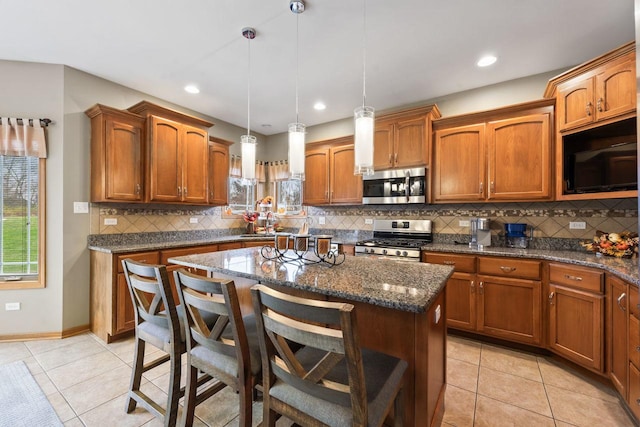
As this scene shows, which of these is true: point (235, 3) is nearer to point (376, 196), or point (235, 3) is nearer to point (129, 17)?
point (129, 17)

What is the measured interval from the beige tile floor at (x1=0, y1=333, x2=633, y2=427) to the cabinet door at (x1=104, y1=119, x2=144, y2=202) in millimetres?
1544

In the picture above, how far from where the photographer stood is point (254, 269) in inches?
67.7

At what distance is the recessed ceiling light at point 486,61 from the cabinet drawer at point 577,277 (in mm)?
1990

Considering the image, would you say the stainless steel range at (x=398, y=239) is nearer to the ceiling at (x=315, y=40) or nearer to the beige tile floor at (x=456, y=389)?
the beige tile floor at (x=456, y=389)

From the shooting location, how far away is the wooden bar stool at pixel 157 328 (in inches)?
57.8

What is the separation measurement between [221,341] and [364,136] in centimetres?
141

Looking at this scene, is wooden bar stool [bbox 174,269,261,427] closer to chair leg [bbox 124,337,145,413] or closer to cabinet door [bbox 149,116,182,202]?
chair leg [bbox 124,337,145,413]

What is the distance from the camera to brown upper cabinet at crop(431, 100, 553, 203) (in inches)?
109

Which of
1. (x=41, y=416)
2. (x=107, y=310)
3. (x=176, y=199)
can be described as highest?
(x=176, y=199)

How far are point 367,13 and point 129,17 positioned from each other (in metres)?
1.84

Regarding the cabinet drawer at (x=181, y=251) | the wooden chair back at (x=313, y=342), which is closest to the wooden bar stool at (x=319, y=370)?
the wooden chair back at (x=313, y=342)

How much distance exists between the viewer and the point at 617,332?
6.40ft

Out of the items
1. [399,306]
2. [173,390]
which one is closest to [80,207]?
[173,390]

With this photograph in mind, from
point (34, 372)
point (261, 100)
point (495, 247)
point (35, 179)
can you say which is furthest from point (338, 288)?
point (35, 179)
